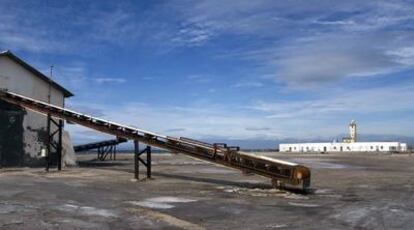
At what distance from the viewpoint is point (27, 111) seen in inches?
1620

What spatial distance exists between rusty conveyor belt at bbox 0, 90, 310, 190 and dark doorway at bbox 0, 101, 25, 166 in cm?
510

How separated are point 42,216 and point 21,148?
26879mm

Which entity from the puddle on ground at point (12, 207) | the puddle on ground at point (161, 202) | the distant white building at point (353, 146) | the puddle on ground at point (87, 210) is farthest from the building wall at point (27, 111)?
the distant white building at point (353, 146)

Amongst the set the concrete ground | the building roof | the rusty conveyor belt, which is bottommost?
the concrete ground

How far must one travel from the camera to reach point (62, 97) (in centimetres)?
4541

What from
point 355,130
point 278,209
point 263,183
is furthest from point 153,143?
point 355,130

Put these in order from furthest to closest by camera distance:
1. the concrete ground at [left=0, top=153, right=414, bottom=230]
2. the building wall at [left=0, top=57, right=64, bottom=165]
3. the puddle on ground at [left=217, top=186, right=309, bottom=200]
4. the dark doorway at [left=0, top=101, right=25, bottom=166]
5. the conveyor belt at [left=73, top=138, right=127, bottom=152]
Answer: the conveyor belt at [left=73, top=138, right=127, bottom=152] < the building wall at [left=0, top=57, right=64, bottom=165] < the dark doorway at [left=0, top=101, right=25, bottom=166] < the puddle on ground at [left=217, top=186, right=309, bottom=200] < the concrete ground at [left=0, top=153, right=414, bottom=230]

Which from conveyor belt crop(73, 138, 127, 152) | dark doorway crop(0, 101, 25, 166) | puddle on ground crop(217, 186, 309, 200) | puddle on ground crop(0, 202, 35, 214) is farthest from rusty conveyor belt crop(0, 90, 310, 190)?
conveyor belt crop(73, 138, 127, 152)

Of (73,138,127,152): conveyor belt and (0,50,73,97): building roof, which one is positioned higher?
(0,50,73,97): building roof

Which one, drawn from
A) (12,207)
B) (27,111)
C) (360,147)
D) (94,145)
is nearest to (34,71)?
(27,111)

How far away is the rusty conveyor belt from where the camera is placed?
77.2ft

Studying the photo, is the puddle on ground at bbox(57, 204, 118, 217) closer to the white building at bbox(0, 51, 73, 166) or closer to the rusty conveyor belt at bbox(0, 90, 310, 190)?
the rusty conveyor belt at bbox(0, 90, 310, 190)

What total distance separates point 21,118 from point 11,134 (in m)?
1.38

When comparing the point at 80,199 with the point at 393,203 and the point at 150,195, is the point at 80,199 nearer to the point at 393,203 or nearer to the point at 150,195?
the point at 150,195
